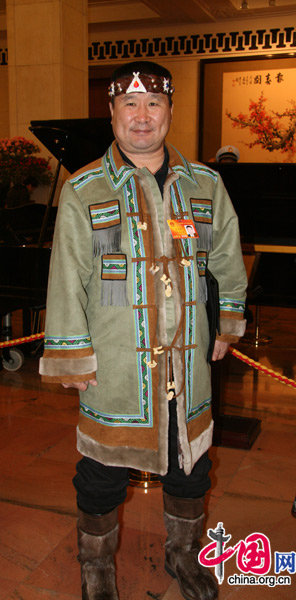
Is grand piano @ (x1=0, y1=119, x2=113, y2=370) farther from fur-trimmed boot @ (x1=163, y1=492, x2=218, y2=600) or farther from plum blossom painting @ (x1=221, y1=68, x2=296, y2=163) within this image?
plum blossom painting @ (x1=221, y1=68, x2=296, y2=163)

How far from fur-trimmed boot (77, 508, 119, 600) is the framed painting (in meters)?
7.43

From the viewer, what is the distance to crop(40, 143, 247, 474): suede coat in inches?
68.1

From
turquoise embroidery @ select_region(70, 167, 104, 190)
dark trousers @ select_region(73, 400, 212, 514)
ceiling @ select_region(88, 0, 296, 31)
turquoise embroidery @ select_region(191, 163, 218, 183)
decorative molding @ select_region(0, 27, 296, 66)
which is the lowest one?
dark trousers @ select_region(73, 400, 212, 514)

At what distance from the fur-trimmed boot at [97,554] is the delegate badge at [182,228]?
890 millimetres

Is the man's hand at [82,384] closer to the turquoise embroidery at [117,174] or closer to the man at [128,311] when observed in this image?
the man at [128,311]

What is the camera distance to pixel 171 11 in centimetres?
850

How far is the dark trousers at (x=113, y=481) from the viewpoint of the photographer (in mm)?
1840

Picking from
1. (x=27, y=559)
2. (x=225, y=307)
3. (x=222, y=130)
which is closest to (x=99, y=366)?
(x=225, y=307)

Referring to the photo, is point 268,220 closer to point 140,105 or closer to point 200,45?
point 140,105

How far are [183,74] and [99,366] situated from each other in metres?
8.38

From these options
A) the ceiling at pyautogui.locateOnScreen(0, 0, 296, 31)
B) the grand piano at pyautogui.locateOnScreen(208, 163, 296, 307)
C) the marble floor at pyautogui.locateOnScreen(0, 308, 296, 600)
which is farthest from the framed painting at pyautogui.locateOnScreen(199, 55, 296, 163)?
the marble floor at pyautogui.locateOnScreen(0, 308, 296, 600)

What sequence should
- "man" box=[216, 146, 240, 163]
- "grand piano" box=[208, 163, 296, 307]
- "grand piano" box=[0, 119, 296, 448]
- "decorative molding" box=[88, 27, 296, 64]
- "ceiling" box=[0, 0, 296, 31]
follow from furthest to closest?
"decorative molding" box=[88, 27, 296, 64] < "ceiling" box=[0, 0, 296, 31] < "man" box=[216, 146, 240, 163] < "grand piano" box=[208, 163, 296, 307] < "grand piano" box=[0, 119, 296, 448]

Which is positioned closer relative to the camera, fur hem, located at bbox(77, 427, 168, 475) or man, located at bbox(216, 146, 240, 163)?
fur hem, located at bbox(77, 427, 168, 475)

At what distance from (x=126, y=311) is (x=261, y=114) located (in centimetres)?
800
